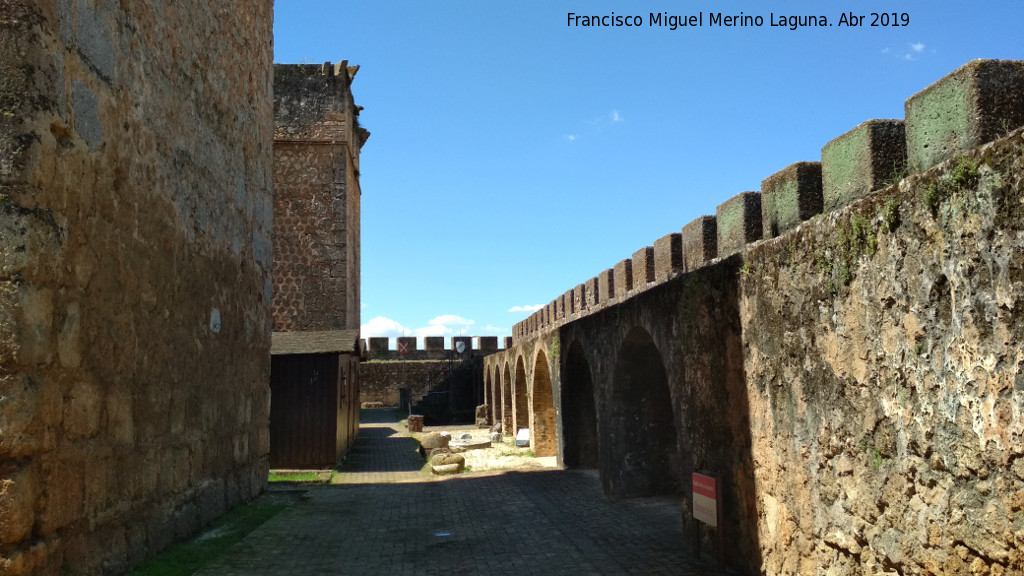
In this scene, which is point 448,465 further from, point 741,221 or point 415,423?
point 415,423

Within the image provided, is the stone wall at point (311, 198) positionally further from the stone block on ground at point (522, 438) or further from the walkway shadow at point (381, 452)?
the stone block on ground at point (522, 438)

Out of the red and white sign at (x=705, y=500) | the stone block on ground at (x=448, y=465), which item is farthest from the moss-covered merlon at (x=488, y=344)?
the red and white sign at (x=705, y=500)

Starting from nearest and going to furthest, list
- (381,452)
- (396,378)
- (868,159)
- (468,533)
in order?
(868,159)
(468,533)
(381,452)
(396,378)

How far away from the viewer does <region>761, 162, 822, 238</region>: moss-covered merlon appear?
5129 mm

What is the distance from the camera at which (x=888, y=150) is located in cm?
427

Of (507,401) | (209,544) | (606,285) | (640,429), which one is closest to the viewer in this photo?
(209,544)

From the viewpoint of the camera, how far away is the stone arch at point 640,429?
934 cm

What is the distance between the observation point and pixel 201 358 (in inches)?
285

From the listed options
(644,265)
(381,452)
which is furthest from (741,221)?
(381,452)

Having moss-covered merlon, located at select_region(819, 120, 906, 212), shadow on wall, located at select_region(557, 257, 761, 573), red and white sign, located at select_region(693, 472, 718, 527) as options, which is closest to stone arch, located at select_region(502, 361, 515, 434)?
shadow on wall, located at select_region(557, 257, 761, 573)

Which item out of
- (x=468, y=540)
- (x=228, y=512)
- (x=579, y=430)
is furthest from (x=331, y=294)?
(x=468, y=540)

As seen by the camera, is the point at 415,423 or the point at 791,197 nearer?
the point at 791,197

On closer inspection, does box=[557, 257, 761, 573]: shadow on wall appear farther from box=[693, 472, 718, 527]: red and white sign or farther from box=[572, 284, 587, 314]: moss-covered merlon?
box=[572, 284, 587, 314]: moss-covered merlon

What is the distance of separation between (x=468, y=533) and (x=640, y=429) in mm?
2773
